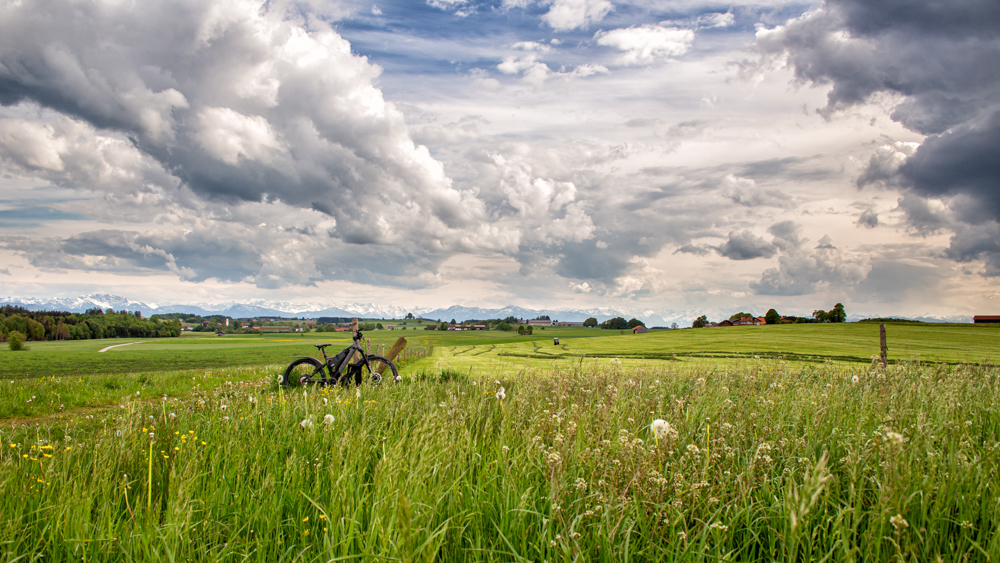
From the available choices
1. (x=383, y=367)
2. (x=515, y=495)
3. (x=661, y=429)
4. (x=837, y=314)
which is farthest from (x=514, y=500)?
(x=837, y=314)

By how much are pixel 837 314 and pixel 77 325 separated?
215527 mm

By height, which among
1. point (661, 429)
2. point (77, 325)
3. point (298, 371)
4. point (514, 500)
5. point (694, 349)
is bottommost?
point (77, 325)

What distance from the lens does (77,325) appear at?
142 m

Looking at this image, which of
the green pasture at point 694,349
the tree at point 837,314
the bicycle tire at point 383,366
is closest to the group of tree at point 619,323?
the tree at point 837,314

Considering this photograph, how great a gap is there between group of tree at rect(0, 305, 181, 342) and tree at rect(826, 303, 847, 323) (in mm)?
196783

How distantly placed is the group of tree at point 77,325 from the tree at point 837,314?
19678cm

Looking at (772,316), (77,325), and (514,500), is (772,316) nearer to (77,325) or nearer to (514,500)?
(514,500)

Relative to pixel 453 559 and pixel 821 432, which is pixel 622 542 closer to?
pixel 453 559

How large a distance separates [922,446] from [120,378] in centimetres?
2255

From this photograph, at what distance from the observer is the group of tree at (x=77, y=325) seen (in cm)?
12701

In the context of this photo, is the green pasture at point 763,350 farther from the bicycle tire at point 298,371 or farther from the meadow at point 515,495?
the meadow at point 515,495

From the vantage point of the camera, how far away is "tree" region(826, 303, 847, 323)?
3406 inches

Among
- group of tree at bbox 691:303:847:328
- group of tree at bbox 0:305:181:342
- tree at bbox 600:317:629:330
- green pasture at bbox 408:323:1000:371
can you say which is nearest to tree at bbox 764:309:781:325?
group of tree at bbox 691:303:847:328

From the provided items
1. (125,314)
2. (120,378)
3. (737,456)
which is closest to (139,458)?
(737,456)
